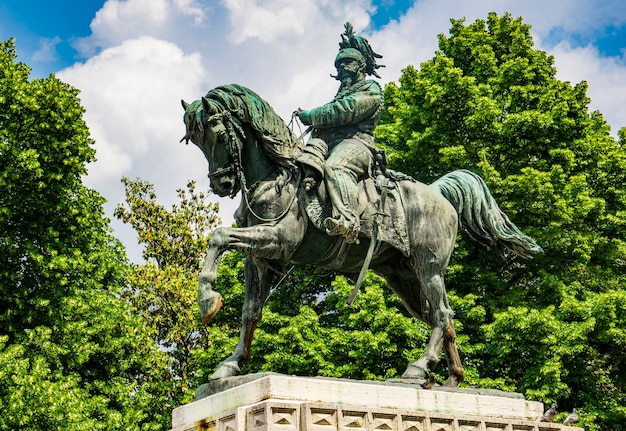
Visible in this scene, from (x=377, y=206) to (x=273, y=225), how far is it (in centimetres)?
139

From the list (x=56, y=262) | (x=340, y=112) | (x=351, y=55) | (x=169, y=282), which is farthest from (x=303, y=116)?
(x=169, y=282)

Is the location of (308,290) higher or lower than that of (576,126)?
lower

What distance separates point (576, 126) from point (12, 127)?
13.0 meters

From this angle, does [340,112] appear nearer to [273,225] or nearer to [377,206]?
[377,206]

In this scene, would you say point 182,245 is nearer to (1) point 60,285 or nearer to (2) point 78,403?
(1) point 60,285

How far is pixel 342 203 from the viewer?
8.76m

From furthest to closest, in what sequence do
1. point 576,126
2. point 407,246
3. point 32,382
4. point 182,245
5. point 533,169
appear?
point 182,245 → point 576,126 → point 533,169 → point 32,382 → point 407,246

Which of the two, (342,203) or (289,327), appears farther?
(289,327)

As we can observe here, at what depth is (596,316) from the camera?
57.6 feet

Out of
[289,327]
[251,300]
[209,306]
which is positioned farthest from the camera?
[289,327]

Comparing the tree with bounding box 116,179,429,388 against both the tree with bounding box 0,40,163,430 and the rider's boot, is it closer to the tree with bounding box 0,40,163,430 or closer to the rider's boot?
the tree with bounding box 0,40,163,430

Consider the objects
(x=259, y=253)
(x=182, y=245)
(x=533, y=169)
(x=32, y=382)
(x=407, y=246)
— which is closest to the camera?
(x=259, y=253)

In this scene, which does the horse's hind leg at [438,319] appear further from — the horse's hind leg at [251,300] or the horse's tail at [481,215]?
the horse's hind leg at [251,300]

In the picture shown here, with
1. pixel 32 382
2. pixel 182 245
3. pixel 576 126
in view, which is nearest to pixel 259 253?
pixel 32 382
